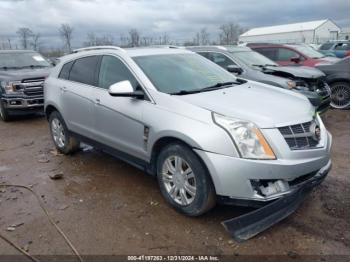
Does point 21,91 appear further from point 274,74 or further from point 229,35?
point 229,35

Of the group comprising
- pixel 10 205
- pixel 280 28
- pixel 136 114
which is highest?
pixel 280 28

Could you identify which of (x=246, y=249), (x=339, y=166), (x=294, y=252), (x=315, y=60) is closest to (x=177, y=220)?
(x=246, y=249)

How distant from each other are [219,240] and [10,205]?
2.59 meters

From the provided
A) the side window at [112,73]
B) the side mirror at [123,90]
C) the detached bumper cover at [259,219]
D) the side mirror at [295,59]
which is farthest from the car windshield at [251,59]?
the detached bumper cover at [259,219]

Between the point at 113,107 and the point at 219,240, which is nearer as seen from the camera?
the point at 219,240

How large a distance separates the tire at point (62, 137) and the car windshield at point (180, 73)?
2.04 meters

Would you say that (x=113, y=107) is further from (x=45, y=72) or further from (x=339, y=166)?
(x=45, y=72)

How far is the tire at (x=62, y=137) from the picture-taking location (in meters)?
5.69

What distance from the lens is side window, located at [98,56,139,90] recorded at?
4301mm

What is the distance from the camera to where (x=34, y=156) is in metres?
6.10

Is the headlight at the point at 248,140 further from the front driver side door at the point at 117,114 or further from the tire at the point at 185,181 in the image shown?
the front driver side door at the point at 117,114

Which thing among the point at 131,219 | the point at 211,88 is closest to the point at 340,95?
the point at 211,88

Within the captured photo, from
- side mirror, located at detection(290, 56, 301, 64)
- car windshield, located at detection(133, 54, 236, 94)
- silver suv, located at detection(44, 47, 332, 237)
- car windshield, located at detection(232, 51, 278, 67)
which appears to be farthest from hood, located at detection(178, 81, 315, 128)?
side mirror, located at detection(290, 56, 301, 64)

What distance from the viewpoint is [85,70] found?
201 inches
